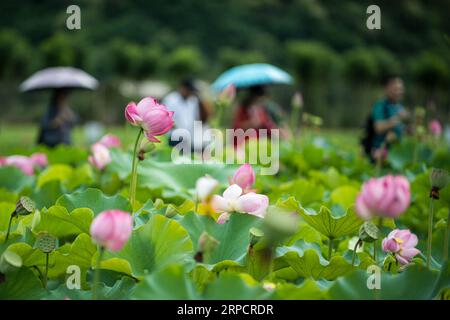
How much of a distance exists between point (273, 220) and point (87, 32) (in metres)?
25.5

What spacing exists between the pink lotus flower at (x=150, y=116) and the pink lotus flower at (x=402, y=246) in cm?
33

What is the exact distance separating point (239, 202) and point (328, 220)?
150mm

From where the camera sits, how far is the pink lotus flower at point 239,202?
856 millimetres

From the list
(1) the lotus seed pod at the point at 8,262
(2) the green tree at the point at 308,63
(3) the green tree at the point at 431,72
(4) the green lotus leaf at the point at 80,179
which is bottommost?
(1) the lotus seed pod at the point at 8,262

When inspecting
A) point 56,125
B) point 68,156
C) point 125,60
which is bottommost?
point 68,156

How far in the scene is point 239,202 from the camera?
0.86m

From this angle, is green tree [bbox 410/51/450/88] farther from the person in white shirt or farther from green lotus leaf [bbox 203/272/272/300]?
green lotus leaf [bbox 203/272/272/300]

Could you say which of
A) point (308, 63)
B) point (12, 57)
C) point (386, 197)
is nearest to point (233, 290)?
point (386, 197)

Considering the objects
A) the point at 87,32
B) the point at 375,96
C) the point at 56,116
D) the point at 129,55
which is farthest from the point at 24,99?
the point at 56,116

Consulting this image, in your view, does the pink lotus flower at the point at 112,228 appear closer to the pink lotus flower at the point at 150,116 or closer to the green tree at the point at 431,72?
the pink lotus flower at the point at 150,116

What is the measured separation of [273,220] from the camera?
24.5 inches

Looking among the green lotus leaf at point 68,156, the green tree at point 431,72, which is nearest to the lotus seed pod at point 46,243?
the green lotus leaf at point 68,156

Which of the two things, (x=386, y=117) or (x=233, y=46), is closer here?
(x=386, y=117)

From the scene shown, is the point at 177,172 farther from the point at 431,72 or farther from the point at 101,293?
the point at 431,72
